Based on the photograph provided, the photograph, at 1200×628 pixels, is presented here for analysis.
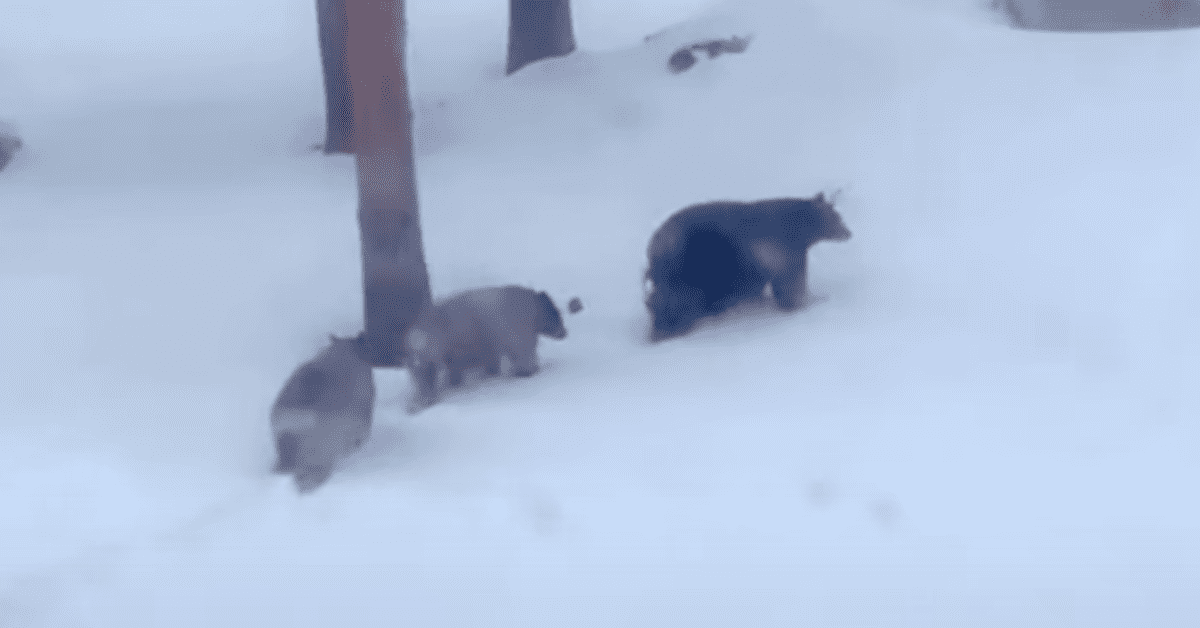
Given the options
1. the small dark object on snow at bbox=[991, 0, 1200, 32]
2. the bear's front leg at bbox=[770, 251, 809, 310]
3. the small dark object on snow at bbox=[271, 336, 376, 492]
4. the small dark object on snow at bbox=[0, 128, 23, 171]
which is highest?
the small dark object on snow at bbox=[991, 0, 1200, 32]

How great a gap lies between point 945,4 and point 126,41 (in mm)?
13997

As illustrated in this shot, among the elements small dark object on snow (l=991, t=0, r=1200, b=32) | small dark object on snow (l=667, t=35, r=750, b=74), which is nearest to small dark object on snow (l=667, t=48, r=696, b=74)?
small dark object on snow (l=667, t=35, r=750, b=74)

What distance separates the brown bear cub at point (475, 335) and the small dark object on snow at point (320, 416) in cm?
75

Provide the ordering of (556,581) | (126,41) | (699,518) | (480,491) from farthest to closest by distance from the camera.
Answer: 1. (126,41)
2. (480,491)
3. (699,518)
4. (556,581)

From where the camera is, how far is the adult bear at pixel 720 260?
788cm

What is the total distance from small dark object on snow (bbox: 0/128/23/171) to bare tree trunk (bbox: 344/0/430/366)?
275 inches

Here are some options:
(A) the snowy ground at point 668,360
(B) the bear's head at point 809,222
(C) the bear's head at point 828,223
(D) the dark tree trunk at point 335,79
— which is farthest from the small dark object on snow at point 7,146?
(C) the bear's head at point 828,223

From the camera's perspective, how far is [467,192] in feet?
35.6

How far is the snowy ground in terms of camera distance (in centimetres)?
485

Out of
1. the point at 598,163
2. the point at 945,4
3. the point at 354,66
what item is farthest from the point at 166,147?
the point at 945,4

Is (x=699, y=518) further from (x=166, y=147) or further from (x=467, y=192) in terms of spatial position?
(x=166, y=147)

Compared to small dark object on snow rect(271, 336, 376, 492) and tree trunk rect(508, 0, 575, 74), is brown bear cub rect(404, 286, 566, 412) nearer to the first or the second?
small dark object on snow rect(271, 336, 376, 492)

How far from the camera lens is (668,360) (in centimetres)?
731

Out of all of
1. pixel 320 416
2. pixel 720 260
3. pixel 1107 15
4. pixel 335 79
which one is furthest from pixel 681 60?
pixel 320 416
